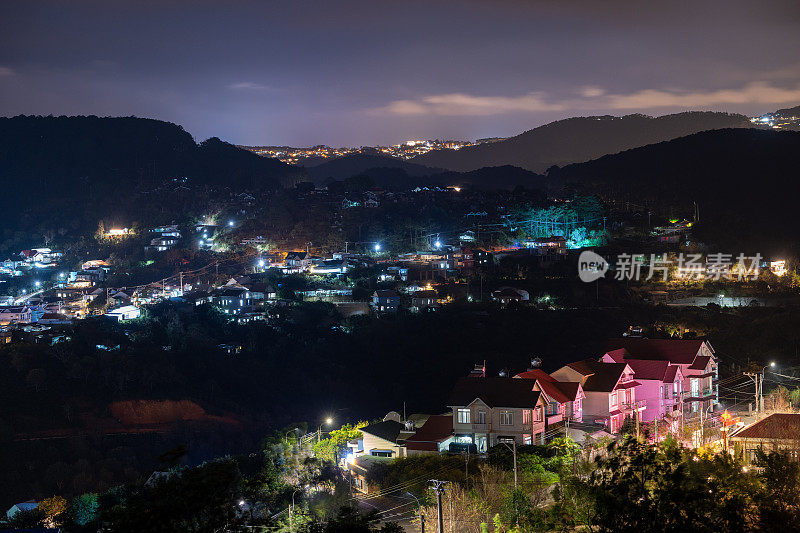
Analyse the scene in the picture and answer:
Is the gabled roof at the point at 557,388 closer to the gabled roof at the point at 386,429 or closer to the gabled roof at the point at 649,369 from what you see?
the gabled roof at the point at 649,369

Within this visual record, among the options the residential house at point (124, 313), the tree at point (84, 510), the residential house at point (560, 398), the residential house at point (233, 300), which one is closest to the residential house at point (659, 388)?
the residential house at point (560, 398)

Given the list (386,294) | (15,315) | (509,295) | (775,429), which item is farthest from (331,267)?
(775,429)

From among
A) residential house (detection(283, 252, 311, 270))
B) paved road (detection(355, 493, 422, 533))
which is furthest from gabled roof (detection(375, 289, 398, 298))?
paved road (detection(355, 493, 422, 533))

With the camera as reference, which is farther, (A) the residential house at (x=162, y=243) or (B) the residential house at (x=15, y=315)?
(A) the residential house at (x=162, y=243)

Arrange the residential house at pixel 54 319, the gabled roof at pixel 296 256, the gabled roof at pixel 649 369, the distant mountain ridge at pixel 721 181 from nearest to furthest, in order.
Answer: the gabled roof at pixel 649 369 → the residential house at pixel 54 319 → the distant mountain ridge at pixel 721 181 → the gabled roof at pixel 296 256

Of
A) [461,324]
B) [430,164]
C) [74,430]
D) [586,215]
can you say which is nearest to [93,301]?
[74,430]

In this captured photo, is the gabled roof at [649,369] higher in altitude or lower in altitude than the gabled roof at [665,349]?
lower

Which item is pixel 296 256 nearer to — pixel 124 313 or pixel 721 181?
pixel 124 313
